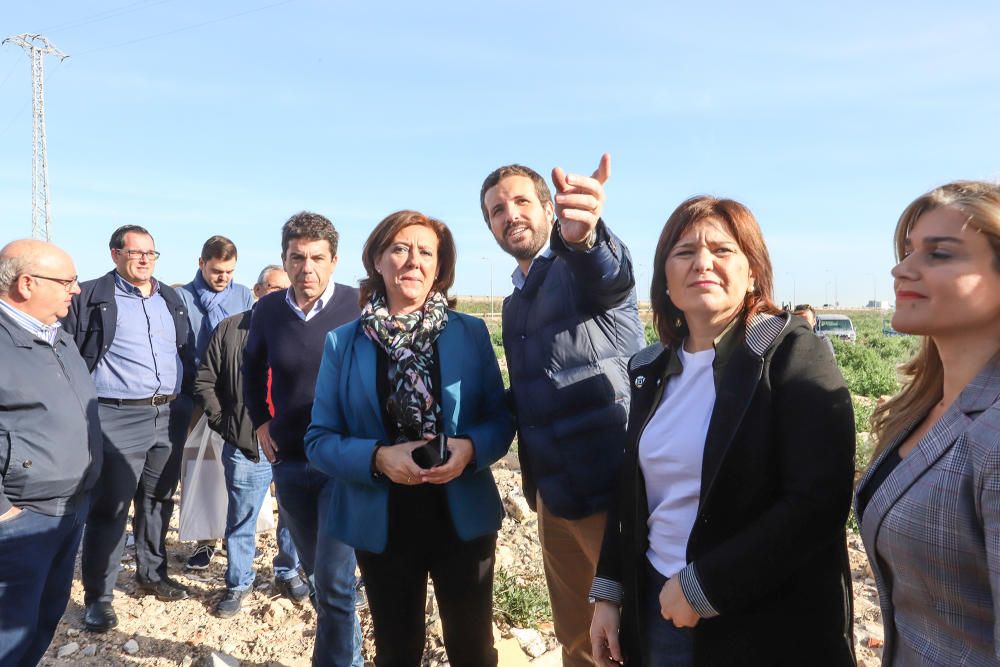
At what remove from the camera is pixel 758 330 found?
1.77 meters

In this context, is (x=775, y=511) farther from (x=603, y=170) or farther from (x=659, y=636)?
(x=603, y=170)

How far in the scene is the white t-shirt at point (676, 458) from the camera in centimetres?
179

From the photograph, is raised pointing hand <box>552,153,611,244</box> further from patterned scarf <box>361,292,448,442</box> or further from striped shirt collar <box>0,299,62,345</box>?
striped shirt collar <box>0,299,62,345</box>

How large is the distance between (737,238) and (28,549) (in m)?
2.78

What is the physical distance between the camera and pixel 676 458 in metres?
1.81

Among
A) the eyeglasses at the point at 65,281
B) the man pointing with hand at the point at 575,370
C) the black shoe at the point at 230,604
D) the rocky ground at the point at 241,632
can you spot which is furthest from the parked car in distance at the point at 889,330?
the black shoe at the point at 230,604

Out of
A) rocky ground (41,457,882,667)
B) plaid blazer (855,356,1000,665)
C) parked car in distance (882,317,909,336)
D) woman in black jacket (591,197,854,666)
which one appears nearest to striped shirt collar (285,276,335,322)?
rocky ground (41,457,882,667)

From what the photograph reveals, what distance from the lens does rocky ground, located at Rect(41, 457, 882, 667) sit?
3.46m

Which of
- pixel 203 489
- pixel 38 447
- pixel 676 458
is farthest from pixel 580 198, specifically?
pixel 203 489

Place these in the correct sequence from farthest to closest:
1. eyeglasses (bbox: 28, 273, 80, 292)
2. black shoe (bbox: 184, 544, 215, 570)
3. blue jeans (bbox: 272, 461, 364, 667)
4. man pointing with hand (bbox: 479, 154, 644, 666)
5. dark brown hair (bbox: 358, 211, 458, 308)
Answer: black shoe (bbox: 184, 544, 215, 570) → eyeglasses (bbox: 28, 273, 80, 292) → blue jeans (bbox: 272, 461, 364, 667) → dark brown hair (bbox: 358, 211, 458, 308) → man pointing with hand (bbox: 479, 154, 644, 666)

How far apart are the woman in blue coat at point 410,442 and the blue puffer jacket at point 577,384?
0.17 metres

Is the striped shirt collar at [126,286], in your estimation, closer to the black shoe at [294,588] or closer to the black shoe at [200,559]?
the black shoe at [200,559]

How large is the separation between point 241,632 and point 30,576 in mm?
1367

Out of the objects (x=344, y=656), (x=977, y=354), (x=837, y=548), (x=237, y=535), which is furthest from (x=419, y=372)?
(x=237, y=535)
